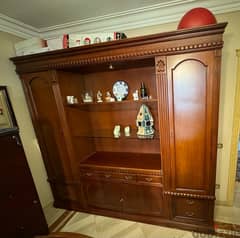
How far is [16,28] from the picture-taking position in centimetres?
196

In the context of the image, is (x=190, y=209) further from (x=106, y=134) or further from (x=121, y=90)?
(x=121, y=90)

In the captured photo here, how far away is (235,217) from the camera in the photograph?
1.94m

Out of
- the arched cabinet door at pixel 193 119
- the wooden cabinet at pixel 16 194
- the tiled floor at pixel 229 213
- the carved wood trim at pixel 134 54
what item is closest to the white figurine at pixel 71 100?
the carved wood trim at pixel 134 54

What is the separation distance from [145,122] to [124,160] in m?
0.58

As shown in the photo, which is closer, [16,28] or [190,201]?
[190,201]

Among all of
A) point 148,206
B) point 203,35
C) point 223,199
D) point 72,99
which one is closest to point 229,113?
point 203,35

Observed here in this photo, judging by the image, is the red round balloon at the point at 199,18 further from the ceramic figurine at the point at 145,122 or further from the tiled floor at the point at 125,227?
the tiled floor at the point at 125,227

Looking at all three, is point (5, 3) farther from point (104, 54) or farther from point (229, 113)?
point (229, 113)

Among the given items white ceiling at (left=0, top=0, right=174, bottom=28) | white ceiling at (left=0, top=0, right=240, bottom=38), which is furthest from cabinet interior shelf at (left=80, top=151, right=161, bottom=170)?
white ceiling at (left=0, top=0, right=174, bottom=28)

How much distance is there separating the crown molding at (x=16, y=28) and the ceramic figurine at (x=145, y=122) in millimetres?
1774

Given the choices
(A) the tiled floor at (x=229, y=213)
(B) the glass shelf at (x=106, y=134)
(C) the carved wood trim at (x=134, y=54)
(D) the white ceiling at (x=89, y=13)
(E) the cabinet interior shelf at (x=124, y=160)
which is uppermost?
(D) the white ceiling at (x=89, y=13)

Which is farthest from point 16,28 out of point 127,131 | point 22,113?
point 127,131

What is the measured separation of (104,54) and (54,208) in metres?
2.28

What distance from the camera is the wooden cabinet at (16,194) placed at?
4.85 ft
